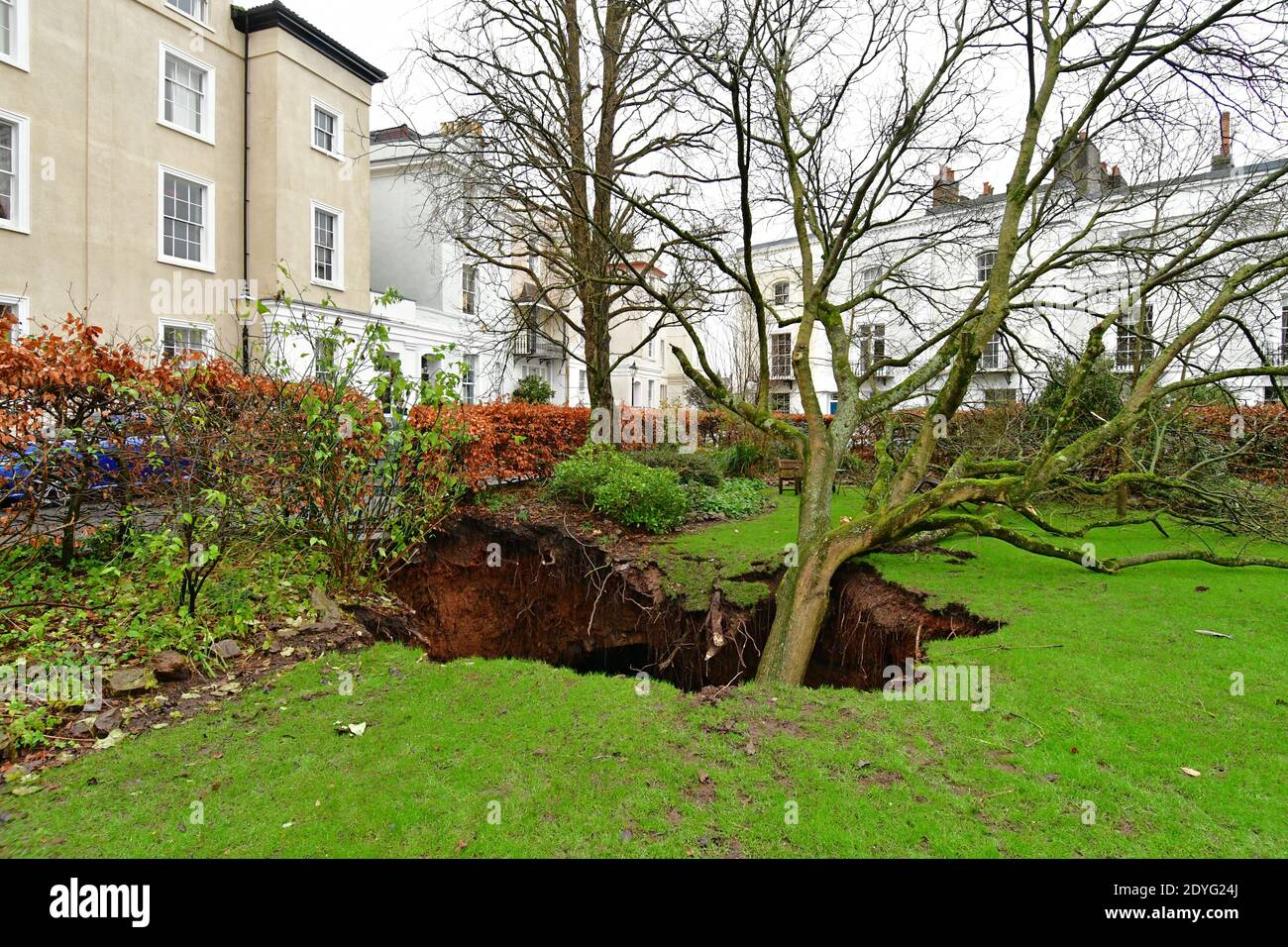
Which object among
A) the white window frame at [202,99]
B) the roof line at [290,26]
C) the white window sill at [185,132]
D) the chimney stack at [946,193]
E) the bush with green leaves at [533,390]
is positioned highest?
the roof line at [290,26]

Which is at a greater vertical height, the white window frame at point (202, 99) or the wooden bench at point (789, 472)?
the white window frame at point (202, 99)

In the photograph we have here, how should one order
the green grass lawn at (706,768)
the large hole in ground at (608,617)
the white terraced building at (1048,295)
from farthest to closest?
the white terraced building at (1048,295) < the large hole in ground at (608,617) < the green grass lawn at (706,768)

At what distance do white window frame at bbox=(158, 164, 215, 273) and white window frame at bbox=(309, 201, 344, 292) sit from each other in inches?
101

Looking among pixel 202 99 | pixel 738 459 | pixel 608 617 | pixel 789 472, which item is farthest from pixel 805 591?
pixel 202 99

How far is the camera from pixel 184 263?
1728cm

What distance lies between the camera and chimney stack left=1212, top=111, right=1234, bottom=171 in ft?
25.5

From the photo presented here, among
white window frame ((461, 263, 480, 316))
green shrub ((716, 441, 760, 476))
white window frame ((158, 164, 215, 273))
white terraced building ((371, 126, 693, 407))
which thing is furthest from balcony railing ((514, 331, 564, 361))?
green shrub ((716, 441, 760, 476))

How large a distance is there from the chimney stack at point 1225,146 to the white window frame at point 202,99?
67.2ft

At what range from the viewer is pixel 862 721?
4.90 metres

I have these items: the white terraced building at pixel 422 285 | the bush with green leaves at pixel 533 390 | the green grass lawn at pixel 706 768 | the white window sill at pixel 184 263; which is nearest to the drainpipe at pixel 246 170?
the white window sill at pixel 184 263

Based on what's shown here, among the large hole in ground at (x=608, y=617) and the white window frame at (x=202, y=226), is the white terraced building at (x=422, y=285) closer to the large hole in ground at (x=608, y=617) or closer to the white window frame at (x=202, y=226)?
the white window frame at (x=202, y=226)

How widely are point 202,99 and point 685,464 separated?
15790 mm

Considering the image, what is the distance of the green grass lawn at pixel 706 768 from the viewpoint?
3508mm

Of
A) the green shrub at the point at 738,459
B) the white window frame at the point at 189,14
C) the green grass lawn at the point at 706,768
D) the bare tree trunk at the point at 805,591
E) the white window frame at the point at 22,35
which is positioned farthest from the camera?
the green shrub at the point at 738,459
